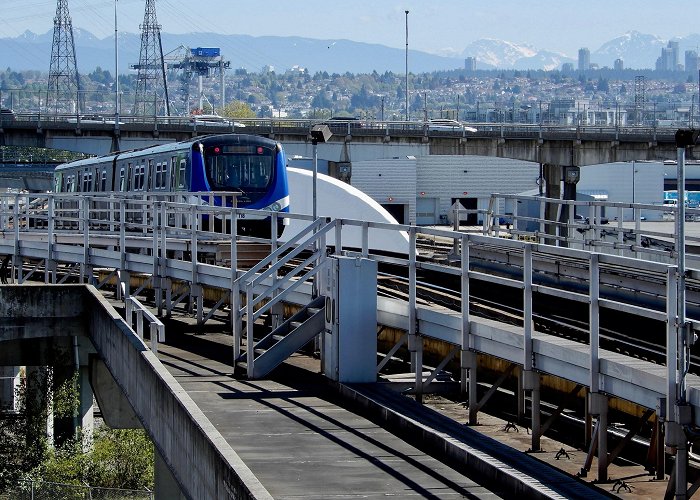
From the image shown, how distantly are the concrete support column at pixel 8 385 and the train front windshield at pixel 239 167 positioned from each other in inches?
427

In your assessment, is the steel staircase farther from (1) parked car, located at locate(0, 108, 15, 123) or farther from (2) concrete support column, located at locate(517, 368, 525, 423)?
(1) parked car, located at locate(0, 108, 15, 123)

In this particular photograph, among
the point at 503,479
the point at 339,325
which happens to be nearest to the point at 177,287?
the point at 339,325

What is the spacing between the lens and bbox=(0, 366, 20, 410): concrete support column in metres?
43.2

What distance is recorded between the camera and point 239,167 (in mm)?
36625

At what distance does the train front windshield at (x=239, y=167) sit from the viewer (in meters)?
36.0

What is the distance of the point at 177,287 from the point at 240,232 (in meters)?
5.80

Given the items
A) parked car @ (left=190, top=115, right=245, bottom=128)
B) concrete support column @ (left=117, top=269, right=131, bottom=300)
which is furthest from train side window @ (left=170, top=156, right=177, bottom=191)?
parked car @ (left=190, top=115, right=245, bottom=128)

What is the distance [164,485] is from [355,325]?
3887mm

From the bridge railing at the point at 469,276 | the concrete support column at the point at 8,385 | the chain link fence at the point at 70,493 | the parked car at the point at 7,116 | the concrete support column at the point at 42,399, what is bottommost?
the concrete support column at the point at 8,385

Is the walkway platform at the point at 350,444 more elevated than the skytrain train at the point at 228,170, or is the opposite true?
the skytrain train at the point at 228,170

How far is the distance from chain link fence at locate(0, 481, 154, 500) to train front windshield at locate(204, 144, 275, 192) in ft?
36.0

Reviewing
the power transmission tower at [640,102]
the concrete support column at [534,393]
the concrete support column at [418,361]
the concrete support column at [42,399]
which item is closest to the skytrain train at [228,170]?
the concrete support column at [42,399]

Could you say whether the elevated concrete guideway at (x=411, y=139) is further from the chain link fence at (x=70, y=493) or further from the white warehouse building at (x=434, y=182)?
the chain link fence at (x=70, y=493)

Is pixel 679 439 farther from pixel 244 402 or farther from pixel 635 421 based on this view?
pixel 244 402
